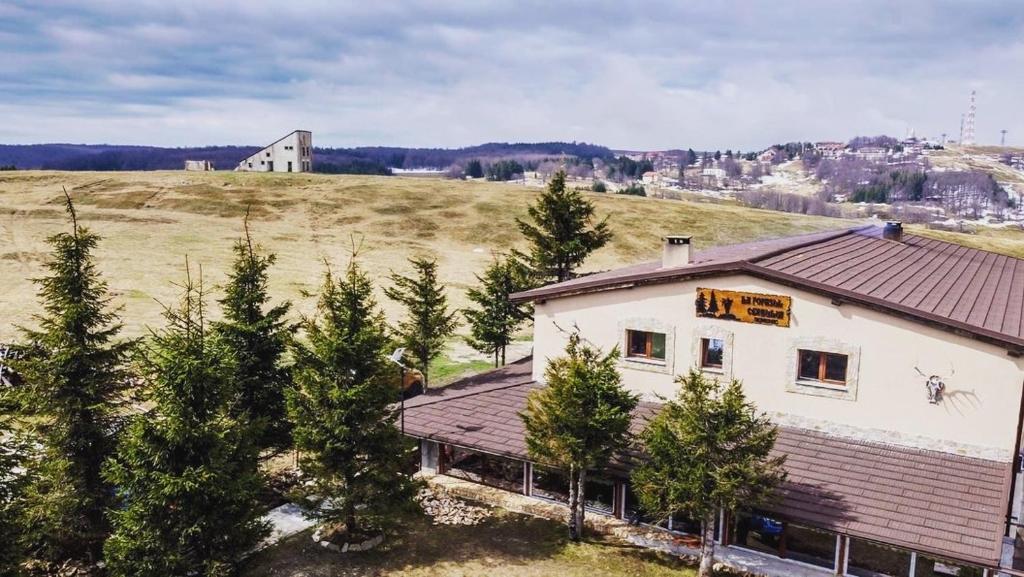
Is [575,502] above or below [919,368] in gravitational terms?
below

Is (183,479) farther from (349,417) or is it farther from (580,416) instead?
(580,416)

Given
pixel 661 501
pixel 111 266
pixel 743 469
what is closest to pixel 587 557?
pixel 661 501

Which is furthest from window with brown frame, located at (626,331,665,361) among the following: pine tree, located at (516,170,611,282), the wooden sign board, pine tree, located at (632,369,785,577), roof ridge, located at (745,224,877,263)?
pine tree, located at (516,170,611,282)

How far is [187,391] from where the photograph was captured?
62.3 feet

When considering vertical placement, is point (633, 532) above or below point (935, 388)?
below

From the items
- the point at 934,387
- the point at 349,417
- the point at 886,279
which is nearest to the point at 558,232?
the point at 886,279

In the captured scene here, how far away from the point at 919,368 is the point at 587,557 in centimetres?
1178

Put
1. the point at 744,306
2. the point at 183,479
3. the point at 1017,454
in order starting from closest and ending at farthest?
1. the point at 183,479
2. the point at 1017,454
3. the point at 744,306

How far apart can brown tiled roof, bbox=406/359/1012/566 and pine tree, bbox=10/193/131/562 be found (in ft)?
35.3

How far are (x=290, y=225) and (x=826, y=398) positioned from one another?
87.0 metres

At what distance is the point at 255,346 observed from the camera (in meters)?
26.3

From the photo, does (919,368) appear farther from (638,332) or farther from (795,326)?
(638,332)

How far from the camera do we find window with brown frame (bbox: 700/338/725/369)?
25.4m

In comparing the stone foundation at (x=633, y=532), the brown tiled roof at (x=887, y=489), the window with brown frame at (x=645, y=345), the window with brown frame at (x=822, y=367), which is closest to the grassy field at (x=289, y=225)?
the stone foundation at (x=633, y=532)
